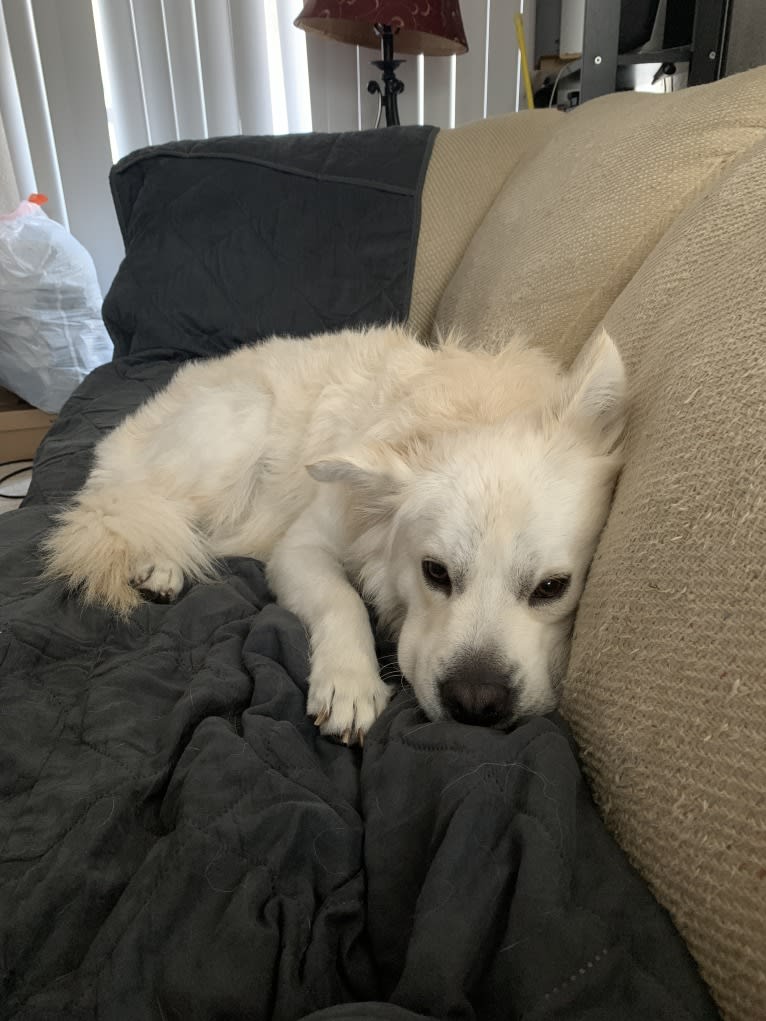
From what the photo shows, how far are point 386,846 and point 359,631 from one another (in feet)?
1.57

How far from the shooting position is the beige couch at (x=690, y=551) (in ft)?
2.03

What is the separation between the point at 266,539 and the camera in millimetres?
1726

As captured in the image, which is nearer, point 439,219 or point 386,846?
point 386,846

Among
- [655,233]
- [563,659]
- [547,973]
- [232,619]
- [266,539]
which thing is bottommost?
[266,539]

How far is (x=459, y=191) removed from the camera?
2.40m

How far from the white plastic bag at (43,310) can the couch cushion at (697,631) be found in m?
3.50

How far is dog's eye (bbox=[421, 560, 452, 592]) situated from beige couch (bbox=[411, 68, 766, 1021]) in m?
0.25

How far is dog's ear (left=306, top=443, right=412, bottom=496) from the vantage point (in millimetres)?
1222

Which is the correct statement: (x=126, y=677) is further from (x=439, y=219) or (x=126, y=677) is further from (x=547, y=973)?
(x=439, y=219)

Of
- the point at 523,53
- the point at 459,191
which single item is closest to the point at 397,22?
the point at 523,53

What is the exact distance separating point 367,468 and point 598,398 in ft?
1.35

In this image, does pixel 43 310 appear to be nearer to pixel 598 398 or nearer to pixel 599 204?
pixel 599 204

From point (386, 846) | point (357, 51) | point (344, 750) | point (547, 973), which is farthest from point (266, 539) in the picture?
point (357, 51)

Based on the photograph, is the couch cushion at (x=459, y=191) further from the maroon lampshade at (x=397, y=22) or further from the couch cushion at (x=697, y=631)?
the couch cushion at (x=697, y=631)
